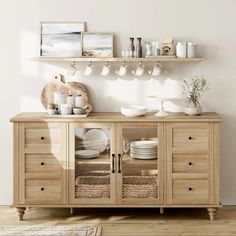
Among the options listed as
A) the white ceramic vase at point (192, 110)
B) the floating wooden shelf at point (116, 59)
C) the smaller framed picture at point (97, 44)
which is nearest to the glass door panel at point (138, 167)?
the white ceramic vase at point (192, 110)

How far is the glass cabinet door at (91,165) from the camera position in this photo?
181 inches

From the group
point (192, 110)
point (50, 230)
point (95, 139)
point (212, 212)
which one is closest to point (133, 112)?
point (95, 139)

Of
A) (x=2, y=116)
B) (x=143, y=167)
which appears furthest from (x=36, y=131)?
(x=143, y=167)

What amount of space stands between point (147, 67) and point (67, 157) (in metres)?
1.05

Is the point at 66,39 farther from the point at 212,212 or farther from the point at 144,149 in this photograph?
the point at 212,212

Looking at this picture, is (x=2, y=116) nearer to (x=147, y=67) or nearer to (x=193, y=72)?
(x=147, y=67)

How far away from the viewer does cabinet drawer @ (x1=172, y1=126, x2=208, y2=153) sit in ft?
15.0

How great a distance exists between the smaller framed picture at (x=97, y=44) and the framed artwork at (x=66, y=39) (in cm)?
5

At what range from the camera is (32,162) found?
181 inches

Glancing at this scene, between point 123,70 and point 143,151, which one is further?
point 123,70

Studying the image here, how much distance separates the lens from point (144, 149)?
462 centimetres

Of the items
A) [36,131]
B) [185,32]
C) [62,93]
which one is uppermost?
[185,32]

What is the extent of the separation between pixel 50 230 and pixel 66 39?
1.61 metres

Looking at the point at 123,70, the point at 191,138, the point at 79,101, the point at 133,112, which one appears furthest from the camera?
the point at 123,70
